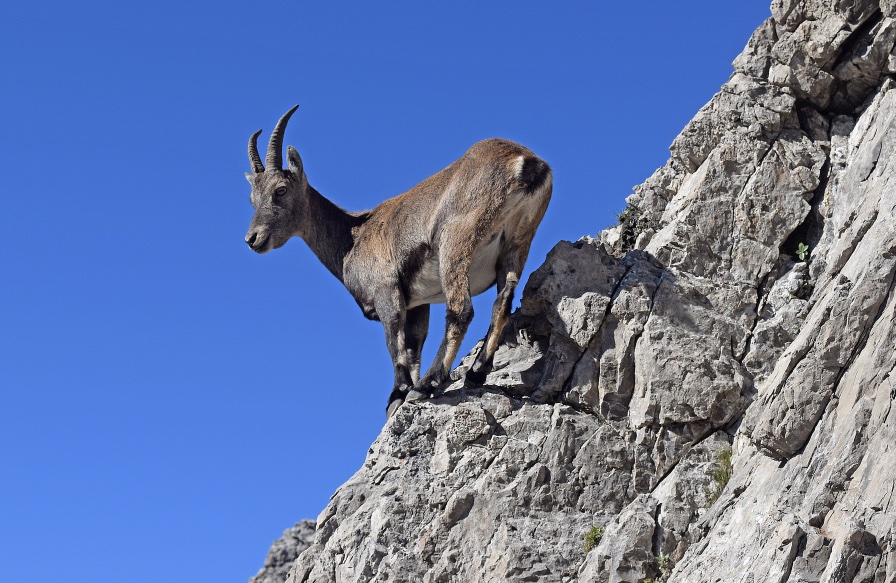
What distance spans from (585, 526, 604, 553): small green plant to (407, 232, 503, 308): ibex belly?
407 centimetres

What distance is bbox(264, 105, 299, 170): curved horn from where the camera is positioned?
57.6 ft

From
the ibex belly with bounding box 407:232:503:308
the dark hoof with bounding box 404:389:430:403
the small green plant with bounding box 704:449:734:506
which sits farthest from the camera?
the ibex belly with bounding box 407:232:503:308

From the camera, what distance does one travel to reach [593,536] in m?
12.2

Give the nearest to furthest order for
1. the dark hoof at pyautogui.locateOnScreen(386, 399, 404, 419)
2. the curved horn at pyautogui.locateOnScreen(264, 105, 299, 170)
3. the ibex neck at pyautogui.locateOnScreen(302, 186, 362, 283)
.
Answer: the dark hoof at pyautogui.locateOnScreen(386, 399, 404, 419) → the ibex neck at pyautogui.locateOnScreen(302, 186, 362, 283) → the curved horn at pyautogui.locateOnScreen(264, 105, 299, 170)

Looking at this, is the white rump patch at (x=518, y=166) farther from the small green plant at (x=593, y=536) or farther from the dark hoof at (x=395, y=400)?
the small green plant at (x=593, y=536)

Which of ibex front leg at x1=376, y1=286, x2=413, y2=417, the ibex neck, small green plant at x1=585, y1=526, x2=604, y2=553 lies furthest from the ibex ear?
small green plant at x1=585, y1=526, x2=604, y2=553

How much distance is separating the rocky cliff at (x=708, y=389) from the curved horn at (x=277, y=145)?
16.3 ft

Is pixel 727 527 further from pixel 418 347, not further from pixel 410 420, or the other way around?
pixel 418 347

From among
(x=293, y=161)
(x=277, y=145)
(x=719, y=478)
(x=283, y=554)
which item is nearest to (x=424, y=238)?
(x=293, y=161)

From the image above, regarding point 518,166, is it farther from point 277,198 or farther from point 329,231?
point 277,198

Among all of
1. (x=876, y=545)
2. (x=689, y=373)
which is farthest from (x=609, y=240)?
(x=876, y=545)

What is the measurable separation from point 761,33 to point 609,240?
137 inches

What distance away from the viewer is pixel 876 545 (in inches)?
368

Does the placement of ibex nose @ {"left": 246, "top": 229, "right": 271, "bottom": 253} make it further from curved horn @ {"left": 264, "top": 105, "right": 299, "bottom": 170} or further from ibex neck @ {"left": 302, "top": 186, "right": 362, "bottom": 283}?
curved horn @ {"left": 264, "top": 105, "right": 299, "bottom": 170}
